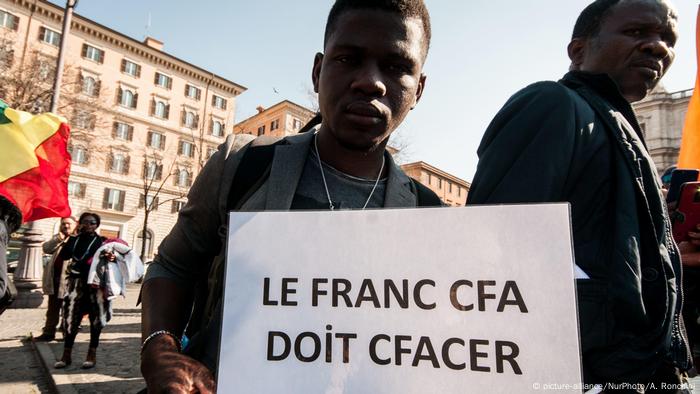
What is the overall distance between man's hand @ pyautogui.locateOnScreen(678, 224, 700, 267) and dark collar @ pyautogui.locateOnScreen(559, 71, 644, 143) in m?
0.68

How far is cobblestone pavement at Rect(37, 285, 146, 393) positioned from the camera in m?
4.36

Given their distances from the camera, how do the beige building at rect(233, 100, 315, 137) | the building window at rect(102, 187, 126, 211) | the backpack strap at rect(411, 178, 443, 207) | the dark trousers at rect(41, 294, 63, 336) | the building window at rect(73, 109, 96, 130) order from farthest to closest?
the beige building at rect(233, 100, 315, 137)
the building window at rect(102, 187, 126, 211)
the building window at rect(73, 109, 96, 130)
the dark trousers at rect(41, 294, 63, 336)
the backpack strap at rect(411, 178, 443, 207)

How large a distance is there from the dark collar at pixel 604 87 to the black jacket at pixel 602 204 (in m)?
0.22

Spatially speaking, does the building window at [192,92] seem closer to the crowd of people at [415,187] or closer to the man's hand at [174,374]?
the crowd of people at [415,187]

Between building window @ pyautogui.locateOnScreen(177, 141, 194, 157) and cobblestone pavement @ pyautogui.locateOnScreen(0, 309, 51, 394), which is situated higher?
building window @ pyautogui.locateOnScreen(177, 141, 194, 157)

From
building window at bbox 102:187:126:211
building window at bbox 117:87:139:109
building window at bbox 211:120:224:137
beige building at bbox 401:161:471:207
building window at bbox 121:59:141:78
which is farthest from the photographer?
beige building at bbox 401:161:471:207

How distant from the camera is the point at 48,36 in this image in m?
31.4

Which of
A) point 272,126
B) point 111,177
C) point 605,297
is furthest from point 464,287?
point 272,126

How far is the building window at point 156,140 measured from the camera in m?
36.3

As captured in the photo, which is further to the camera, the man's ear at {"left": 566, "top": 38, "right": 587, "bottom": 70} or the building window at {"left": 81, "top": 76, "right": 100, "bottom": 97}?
the building window at {"left": 81, "top": 76, "right": 100, "bottom": 97}

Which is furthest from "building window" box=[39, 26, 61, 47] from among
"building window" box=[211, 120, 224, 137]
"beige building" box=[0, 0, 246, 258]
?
"building window" box=[211, 120, 224, 137]

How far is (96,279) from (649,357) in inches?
231

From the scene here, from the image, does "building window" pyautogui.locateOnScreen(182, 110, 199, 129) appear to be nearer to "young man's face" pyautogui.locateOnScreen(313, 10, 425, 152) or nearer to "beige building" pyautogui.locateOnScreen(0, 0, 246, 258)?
"beige building" pyautogui.locateOnScreen(0, 0, 246, 258)

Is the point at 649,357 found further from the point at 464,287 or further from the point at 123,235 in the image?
the point at 123,235
